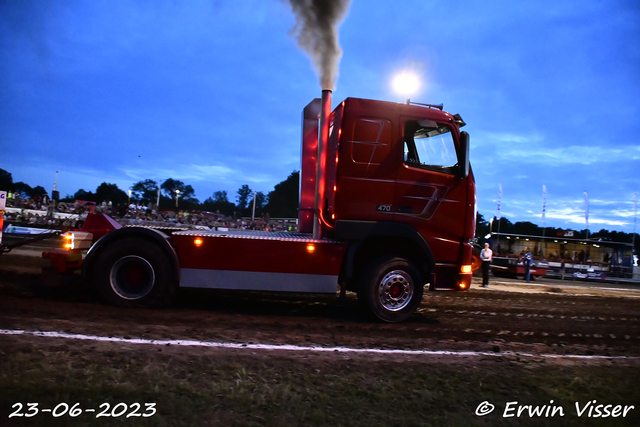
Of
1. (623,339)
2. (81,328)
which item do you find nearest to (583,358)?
(623,339)

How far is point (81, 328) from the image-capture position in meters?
5.30

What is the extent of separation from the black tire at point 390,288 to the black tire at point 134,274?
3043mm

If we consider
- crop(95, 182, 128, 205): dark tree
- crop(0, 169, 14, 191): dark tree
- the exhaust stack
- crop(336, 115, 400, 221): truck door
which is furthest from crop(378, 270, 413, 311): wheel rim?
crop(0, 169, 14, 191): dark tree

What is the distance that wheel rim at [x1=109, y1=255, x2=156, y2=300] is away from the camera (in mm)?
6645

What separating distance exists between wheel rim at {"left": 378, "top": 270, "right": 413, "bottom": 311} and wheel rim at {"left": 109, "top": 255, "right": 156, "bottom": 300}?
357cm

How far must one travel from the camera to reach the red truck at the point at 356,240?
21.7 feet

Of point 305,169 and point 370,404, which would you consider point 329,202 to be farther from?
point 370,404

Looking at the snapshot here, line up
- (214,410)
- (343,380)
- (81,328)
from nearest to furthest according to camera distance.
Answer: (214,410) → (343,380) → (81,328)

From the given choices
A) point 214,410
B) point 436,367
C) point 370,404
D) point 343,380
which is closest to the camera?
point 214,410

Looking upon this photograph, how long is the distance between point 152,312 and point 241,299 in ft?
6.95

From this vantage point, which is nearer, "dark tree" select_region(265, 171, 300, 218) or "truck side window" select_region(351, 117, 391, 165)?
"truck side window" select_region(351, 117, 391, 165)

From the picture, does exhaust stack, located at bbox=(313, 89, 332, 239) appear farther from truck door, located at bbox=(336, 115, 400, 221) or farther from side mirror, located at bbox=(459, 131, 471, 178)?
side mirror, located at bbox=(459, 131, 471, 178)

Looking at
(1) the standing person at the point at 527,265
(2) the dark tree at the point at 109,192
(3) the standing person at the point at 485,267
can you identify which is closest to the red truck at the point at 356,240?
(3) the standing person at the point at 485,267

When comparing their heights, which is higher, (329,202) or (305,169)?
(305,169)
